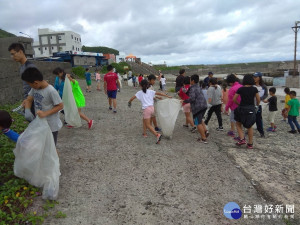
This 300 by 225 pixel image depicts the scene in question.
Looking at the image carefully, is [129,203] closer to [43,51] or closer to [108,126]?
[108,126]

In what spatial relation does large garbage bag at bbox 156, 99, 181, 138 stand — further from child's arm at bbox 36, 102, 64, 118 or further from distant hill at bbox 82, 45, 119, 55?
distant hill at bbox 82, 45, 119, 55

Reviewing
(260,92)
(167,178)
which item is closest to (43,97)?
(167,178)

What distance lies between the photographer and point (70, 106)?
5.14 m

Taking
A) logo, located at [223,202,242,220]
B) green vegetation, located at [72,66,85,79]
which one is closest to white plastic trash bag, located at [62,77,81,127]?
logo, located at [223,202,242,220]

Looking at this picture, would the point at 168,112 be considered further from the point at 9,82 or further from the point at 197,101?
the point at 9,82

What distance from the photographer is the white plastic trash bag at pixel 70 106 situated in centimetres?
502

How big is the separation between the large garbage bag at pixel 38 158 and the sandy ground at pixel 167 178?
288 millimetres

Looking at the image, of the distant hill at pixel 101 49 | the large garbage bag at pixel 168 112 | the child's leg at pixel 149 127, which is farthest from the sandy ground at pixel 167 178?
the distant hill at pixel 101 49

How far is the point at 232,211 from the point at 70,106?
4.04 metres

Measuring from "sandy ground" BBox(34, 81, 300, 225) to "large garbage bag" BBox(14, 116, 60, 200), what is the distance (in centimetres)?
29

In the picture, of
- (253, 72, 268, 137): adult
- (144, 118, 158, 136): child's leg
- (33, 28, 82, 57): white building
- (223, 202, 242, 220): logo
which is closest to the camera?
(223, 202, 242, 220): logo

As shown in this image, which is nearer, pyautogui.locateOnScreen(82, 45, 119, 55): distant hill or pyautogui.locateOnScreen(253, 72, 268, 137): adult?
pyautogui.locateOnScreen(253, 72, 268, 137): adult

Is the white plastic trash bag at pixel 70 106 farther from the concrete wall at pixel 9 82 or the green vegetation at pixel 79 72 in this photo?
the green vegetation at pixel 79 72

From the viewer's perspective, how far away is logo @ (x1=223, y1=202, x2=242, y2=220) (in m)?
2.57
